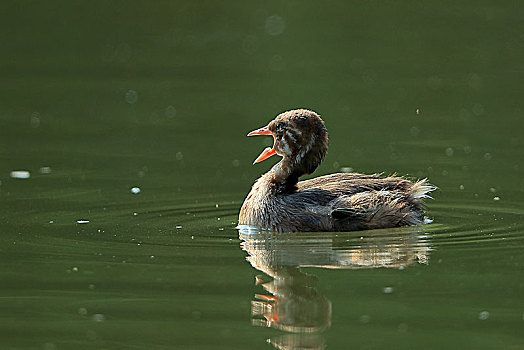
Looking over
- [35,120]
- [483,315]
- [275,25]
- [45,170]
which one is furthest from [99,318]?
[275,25]

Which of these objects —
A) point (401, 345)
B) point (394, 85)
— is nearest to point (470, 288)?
point (401, 345)

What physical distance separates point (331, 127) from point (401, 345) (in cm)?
907

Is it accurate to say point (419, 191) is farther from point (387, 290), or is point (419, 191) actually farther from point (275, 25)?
point (275, 25)

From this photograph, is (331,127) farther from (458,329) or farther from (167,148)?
(458,329)

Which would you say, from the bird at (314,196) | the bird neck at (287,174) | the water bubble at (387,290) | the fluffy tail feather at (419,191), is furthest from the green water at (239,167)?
the bird neck at (287,174)

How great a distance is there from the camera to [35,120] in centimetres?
1697

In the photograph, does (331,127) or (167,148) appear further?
(331,127)

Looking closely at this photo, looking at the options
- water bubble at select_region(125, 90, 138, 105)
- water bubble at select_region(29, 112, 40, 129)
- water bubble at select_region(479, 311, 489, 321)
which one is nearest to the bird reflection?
water bubble at select_region(479, 311, 489, 321)

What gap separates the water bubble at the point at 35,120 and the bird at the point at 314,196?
5908 millimetres

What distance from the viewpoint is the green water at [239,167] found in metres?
8.16

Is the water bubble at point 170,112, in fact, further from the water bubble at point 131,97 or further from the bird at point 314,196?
the bird at point 314,196

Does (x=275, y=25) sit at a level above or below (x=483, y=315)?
above

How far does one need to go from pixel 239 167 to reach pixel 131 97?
16.4ft

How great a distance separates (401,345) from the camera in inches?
293
